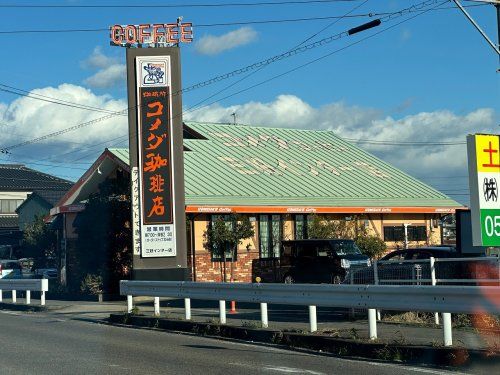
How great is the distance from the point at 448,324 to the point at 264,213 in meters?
24.8

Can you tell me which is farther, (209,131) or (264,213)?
(209,131)

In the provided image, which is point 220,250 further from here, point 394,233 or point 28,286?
point 394,233

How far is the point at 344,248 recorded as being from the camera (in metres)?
28.9

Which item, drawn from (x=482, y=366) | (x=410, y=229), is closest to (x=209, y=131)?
(x=410, y=229)

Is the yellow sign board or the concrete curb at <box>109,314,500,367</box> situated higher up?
the yellow sign board

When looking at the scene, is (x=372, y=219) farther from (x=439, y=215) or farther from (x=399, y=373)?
(x=399, y=373)

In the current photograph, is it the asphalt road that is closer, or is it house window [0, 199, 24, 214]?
the asphalt road

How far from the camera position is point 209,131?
44094mm

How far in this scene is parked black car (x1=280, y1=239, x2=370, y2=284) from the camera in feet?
92.7

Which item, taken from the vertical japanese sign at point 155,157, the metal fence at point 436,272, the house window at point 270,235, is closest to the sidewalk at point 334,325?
the metal fence at point 436,272

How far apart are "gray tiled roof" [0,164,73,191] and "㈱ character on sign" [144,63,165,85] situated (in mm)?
47193

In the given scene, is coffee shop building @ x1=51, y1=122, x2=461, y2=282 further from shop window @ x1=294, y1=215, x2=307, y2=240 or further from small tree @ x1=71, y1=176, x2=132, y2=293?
small tree @ x1=71, y1=176, x2=132, y2=293

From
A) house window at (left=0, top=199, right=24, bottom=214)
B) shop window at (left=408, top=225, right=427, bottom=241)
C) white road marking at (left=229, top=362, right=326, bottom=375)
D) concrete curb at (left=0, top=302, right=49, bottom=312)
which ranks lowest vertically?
concrete curb at (left=0, top=302, right=49, bottom=312)

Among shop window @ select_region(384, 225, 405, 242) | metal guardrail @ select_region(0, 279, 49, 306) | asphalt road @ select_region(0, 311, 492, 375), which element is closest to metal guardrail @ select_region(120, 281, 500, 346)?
asphalt road @ select_region(0, 311, 492, 375)
